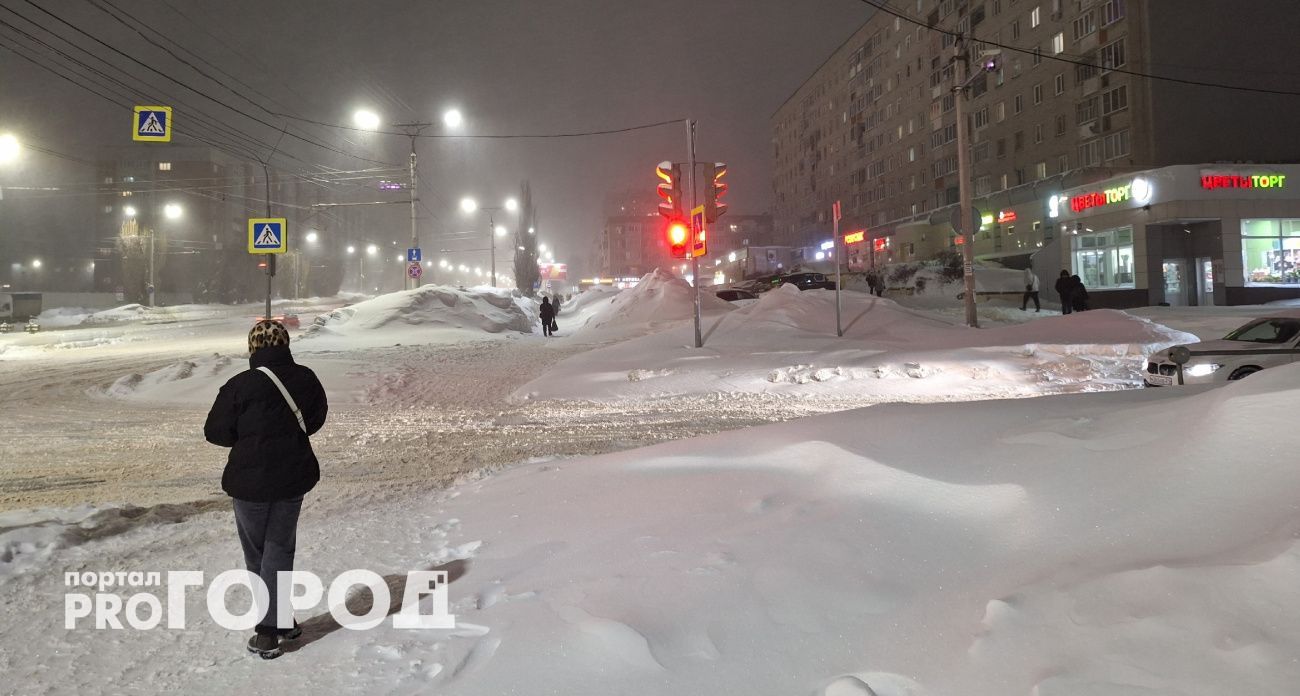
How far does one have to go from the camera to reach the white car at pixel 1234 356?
9781mm

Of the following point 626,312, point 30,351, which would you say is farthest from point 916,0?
point 30,351

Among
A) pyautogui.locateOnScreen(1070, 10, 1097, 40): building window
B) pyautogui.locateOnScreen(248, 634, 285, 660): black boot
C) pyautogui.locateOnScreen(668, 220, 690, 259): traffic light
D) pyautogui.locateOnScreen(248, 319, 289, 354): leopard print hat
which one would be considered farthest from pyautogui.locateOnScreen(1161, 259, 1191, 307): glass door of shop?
pyautogui.locateOnScreen(248, 634, 285, 660): black boot

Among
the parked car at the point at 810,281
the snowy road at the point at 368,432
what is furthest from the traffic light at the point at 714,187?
the parked car at the point at 810,281

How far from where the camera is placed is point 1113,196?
109ft

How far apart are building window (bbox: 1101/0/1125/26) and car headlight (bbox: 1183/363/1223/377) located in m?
34.4

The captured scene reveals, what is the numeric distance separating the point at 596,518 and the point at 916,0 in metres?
66.2

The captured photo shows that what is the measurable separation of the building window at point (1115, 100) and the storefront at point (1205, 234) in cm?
518

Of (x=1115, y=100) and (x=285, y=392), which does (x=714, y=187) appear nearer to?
(x=285, y=392)

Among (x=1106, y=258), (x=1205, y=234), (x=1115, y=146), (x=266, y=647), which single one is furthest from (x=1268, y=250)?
(x=266, y=647)

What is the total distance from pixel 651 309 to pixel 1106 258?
2310 cm

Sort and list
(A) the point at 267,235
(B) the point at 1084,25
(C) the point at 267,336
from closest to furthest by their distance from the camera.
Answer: (C) the point at 267,336 → (A) the point at 267,235 → (B) the point at 1084,25

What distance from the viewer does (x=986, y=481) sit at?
4.05 metres

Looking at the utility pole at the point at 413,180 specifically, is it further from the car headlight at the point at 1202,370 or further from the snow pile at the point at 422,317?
the car headlight at the point at 1202,370

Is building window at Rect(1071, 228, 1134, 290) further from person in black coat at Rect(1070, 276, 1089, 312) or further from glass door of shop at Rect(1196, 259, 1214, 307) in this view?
person in black coat at Rect(1070, 276, 1089, 312)
